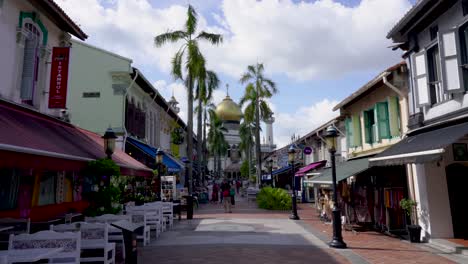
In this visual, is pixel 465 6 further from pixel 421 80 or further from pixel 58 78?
pixel 58 78

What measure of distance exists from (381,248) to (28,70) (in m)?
10.3

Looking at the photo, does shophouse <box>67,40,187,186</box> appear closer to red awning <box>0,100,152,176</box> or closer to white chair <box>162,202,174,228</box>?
white chair <box>162,202,174,228</box>

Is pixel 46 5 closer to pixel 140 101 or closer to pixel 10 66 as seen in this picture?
pixel 10 66

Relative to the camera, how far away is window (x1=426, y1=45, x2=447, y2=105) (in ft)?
30.9

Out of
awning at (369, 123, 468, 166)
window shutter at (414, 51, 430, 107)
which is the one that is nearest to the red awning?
awning at (369, 123, 468, 166)

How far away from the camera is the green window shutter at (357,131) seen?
14.8 metres

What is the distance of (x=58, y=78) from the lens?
33.1 feet

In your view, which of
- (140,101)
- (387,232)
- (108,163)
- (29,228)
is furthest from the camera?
(140,101)

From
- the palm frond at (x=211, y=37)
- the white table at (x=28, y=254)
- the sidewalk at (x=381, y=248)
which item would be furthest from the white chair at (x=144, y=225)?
the palm frond at (x=211, y=37)

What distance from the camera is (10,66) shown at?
8.46m

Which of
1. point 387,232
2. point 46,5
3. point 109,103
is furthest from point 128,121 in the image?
point 387,232

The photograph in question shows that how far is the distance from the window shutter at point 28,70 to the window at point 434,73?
35.0 ft

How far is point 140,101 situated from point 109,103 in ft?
9.98

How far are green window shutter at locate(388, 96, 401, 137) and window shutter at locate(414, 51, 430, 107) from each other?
181cm
